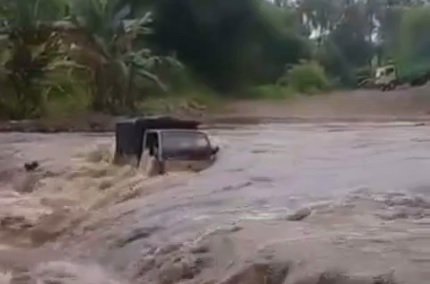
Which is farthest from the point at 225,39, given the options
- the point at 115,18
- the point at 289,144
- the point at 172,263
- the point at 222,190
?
the point at 172,263

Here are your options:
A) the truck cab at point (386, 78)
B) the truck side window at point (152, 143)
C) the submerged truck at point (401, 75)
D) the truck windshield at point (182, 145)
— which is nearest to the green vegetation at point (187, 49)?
the submerged truck at point (401, 75)

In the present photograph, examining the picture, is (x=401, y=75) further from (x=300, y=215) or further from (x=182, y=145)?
(x=300, y=215)

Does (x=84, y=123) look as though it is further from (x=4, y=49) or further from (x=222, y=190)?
(x=222, y=190)

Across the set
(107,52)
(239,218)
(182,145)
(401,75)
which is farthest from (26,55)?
(239,218)

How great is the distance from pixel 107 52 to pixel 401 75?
312 inches

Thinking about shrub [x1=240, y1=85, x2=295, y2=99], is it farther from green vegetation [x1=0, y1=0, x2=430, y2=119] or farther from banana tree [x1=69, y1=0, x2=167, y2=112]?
banana tree [x1=69, y1=0, x2=167, y2=112]

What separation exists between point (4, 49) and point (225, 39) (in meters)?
6.53

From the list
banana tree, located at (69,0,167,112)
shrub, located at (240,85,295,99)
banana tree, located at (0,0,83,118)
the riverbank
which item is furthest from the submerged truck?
banana tree, located at (0,0,83,118)

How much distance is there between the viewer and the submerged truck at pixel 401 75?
70.9 ft

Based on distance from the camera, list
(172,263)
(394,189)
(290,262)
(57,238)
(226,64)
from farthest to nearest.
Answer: (226,64) < (57,238) < (394,189) < (172,263) < (290,262)

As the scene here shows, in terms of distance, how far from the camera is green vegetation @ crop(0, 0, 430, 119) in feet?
55.2

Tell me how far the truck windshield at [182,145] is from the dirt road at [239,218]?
271mm

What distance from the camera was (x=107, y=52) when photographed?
17047 millimetres

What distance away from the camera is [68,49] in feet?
56.1
